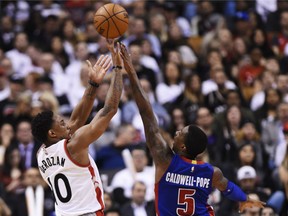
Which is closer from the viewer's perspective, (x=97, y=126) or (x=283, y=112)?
(x=97, y=126)

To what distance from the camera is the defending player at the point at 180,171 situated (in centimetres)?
932

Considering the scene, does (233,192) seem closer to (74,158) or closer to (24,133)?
(74,158)

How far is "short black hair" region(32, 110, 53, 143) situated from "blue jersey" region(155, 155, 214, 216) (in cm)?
129

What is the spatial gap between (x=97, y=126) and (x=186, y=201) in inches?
49.3

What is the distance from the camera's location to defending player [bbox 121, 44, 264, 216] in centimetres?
932

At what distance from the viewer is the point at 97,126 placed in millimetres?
9047

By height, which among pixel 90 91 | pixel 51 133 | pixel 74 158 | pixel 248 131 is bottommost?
pixel 248 131

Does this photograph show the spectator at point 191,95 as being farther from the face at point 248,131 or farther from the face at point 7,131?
the face at point 7,131

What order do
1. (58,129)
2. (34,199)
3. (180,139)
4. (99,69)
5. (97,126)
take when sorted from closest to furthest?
(97,126)
(180,139)
(58,129)
(99,69)
(34,199)

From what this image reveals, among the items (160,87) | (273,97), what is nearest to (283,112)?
(273,97)

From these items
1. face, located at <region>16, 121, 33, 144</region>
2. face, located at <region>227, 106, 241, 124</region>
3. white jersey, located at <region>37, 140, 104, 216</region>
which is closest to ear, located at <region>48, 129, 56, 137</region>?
white jersey, located at <region>37, 140, 104, 216</region>

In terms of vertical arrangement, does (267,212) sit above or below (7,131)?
below

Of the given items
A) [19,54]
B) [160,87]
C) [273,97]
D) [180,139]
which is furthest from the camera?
[19,54]

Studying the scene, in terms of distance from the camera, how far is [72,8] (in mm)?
20438
